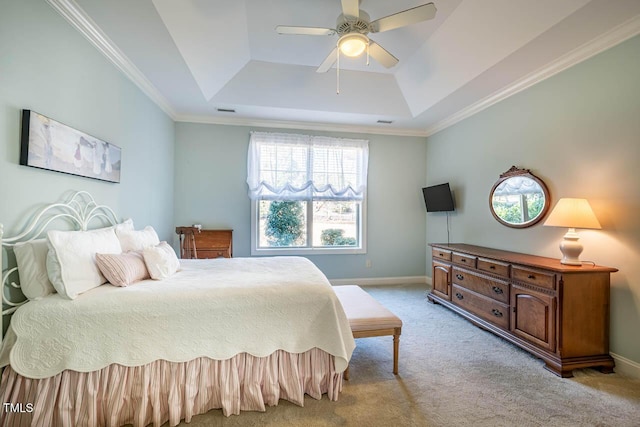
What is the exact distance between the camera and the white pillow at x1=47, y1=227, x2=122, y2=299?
5.41ft

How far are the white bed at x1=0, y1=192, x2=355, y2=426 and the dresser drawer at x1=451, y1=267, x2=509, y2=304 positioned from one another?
1905 millimetres

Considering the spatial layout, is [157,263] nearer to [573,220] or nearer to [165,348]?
[165,348]

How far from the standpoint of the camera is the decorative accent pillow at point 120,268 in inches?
73.8

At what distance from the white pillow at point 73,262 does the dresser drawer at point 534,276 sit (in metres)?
3.52

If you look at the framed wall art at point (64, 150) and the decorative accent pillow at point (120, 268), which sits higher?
the framed wall art at point (64, 150)

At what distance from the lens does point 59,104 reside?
6.62 ft

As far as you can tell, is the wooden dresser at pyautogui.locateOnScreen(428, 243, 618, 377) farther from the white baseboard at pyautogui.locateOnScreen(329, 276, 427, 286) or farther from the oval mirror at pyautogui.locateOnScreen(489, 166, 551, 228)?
the white baseboard at pyautogui.locateOnScreen(329, 276, 427, 286)

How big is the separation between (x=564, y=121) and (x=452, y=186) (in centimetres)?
178

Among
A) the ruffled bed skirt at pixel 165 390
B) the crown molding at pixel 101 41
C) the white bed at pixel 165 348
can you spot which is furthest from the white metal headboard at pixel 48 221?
the crown molding at pixel 101 41

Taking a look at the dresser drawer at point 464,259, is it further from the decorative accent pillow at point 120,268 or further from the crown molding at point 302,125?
the decorative accent pillow at point 120,268

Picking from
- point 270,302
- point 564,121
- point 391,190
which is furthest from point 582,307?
point 391,190

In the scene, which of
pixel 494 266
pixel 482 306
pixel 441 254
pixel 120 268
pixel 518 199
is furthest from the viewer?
pixel 441 254

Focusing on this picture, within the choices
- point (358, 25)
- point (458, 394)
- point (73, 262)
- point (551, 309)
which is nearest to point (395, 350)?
point (458, 394)

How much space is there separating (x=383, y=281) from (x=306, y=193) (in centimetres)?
213
